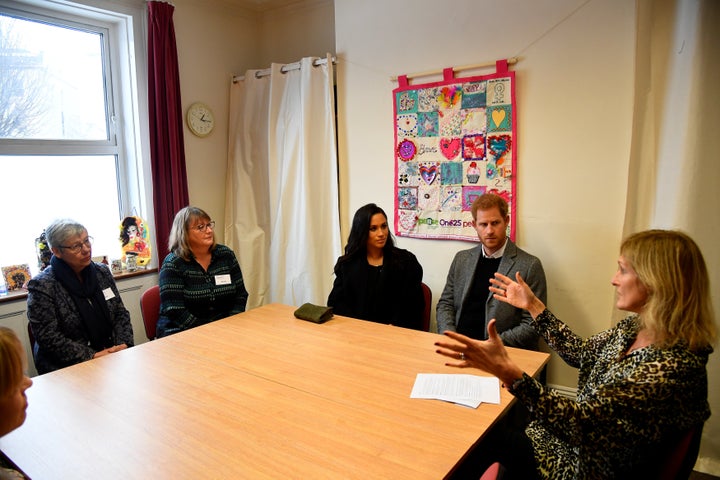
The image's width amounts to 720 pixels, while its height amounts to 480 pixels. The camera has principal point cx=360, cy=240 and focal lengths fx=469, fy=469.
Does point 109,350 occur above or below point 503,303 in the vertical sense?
below

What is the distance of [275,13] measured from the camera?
4.19 m

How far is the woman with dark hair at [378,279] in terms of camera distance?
2725 millimetres

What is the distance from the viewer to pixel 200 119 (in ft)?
12.5

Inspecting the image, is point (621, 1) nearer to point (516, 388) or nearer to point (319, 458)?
point (516, 388)

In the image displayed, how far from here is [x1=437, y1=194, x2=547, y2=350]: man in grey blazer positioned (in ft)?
8.09

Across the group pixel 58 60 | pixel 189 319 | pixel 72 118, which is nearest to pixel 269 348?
pixel 189 319

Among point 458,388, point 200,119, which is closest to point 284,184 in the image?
point 200,119

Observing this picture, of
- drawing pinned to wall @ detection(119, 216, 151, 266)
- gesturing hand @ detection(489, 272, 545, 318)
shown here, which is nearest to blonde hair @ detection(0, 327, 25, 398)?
gesturing hand @ detection(489, 272, 545, 318)

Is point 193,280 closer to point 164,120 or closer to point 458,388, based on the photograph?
point 164,120

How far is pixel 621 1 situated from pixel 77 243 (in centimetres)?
302

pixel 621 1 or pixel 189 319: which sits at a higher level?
pixel 621 1

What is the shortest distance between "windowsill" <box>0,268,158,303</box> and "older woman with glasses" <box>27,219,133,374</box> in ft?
2.07

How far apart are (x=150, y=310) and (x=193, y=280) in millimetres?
301

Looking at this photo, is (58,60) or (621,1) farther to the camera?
(58,60)
